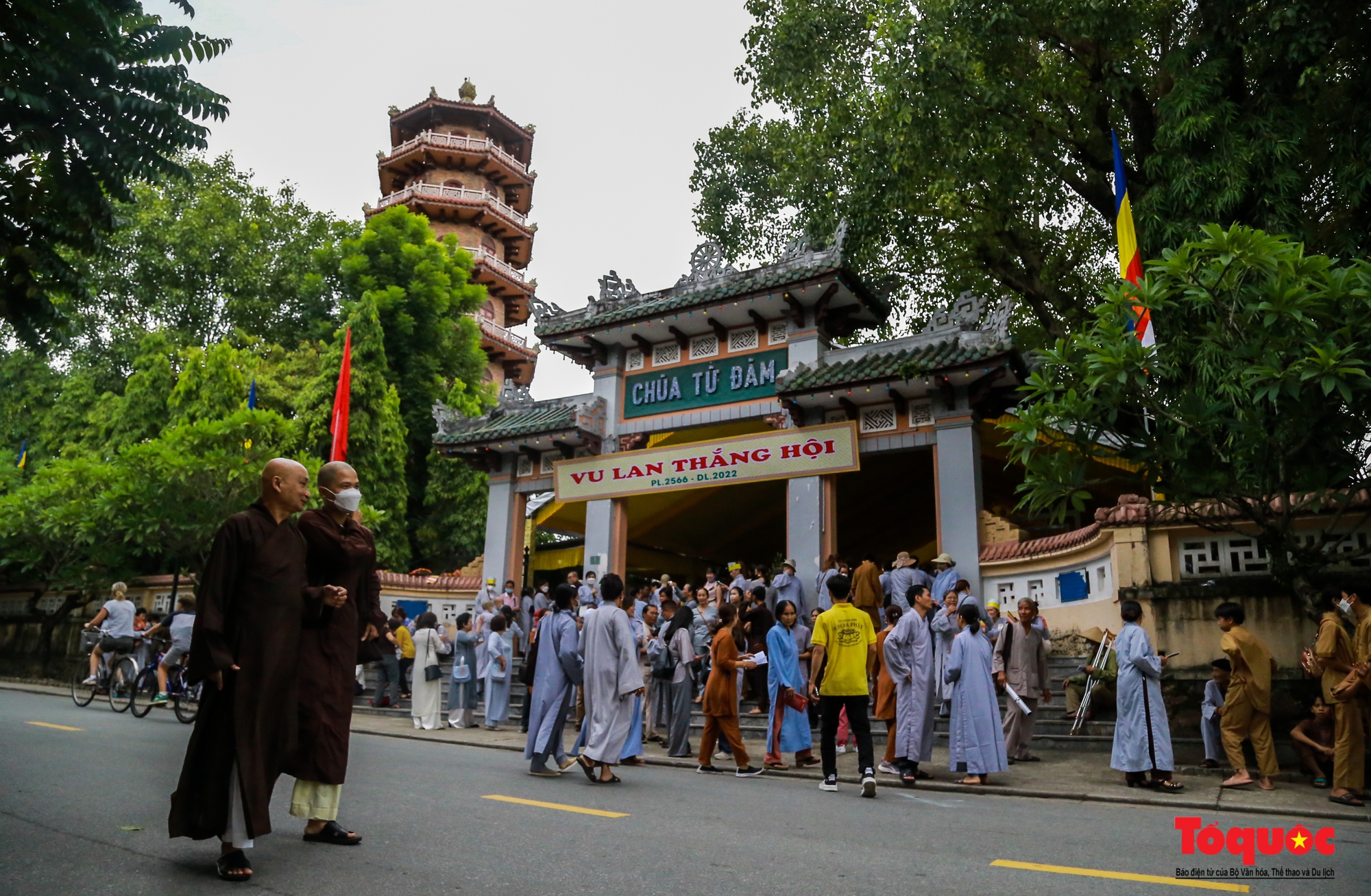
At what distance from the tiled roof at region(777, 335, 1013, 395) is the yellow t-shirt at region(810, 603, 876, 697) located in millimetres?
6895

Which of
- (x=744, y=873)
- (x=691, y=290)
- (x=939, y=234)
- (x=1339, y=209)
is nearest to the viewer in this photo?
(x=744, y=873)

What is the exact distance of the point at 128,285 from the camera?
86.1 ft

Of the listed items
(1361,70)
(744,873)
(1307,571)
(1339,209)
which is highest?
(1361,70)

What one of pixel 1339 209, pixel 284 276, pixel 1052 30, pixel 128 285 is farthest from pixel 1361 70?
pixel 128 285

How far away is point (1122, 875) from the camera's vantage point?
4488 millimetres

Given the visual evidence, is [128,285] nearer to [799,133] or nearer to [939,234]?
[799,133]

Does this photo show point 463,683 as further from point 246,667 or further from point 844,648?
point 246,667

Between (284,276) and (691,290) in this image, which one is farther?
(284,276)

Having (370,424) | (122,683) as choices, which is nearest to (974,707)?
(122,683)

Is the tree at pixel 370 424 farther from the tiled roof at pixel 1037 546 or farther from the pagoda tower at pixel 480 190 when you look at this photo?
Answer: the tiled roof at pixel 1037 546

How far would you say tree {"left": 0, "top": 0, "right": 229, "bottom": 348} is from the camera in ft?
16.3

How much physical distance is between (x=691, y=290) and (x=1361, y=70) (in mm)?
10023

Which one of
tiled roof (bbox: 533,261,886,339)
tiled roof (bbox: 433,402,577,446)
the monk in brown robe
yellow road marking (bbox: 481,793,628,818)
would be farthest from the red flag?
the monk in brown robe

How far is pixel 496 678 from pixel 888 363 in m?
7.36
